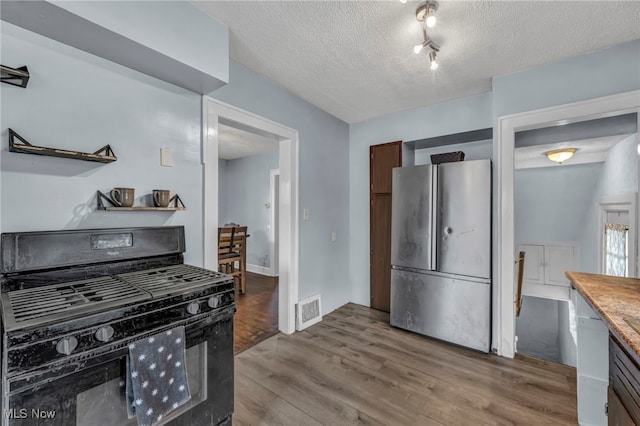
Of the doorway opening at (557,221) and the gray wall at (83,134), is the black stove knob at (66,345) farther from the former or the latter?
the doorway opening at (557,221)

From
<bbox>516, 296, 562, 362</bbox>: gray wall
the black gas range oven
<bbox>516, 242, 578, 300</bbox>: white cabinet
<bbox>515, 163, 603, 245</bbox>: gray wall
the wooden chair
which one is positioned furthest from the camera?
<bbox>516, 296, 562, 362</bbox>: gray wall

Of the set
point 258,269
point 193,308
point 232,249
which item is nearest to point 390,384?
point 193,308

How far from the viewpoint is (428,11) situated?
4.95ft

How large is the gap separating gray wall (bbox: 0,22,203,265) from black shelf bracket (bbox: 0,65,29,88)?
32mm

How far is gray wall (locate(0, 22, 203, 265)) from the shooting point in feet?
3.92

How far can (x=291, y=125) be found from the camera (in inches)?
108

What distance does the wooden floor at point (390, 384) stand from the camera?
1.67m

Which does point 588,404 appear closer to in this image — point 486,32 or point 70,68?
point 486,32

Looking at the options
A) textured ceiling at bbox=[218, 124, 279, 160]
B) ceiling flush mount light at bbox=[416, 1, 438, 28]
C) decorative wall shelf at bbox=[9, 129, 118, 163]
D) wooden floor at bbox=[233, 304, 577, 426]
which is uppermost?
textured ceiling at bbox=[218, 124, 279, 160]

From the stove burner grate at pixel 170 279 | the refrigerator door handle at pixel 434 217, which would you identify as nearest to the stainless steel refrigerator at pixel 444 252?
the refrigerator door handle at pixel 434 217

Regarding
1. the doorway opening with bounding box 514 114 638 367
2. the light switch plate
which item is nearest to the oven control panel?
the light switch plate

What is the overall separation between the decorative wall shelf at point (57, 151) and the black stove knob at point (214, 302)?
0.87m

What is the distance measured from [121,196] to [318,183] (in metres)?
2.00

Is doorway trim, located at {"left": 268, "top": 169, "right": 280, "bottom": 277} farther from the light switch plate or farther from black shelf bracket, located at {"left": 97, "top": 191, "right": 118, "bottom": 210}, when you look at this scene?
black shelf bracket, located at {"left": 97, "top": 191, "right": 118, "bottom": 210}
